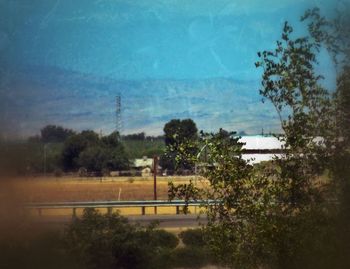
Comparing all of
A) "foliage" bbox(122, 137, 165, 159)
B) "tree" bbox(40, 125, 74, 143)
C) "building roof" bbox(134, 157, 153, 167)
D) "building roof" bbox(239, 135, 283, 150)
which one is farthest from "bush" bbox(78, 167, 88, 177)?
"building roof" bbox(239, 135, 283, 150)

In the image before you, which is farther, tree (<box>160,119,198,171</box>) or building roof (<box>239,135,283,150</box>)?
building roof (<box>239,135,283,150</box>)

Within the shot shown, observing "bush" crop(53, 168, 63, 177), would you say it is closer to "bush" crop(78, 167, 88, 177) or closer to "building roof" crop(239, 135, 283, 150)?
"bush" crop(78, 167, 88, 177)

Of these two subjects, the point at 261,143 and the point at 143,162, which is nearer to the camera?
the point at 261,143

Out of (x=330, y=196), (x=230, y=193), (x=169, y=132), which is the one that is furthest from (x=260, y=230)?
(x=169, y=132)

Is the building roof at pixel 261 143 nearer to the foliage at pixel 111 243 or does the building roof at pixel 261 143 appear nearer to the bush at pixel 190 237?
the foliage at pixel 111 243

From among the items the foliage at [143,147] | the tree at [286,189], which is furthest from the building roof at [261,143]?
the foliage at [143,147]

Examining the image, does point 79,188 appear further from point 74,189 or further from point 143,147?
point 143,147

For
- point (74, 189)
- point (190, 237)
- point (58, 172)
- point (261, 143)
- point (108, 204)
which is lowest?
point (190, 237)

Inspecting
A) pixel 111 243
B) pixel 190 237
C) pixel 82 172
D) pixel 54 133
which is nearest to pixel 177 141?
pixel 54 133

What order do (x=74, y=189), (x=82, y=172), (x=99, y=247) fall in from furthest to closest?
(x=99, y=247) < (x=82, y=172) < (x=74, y=189)

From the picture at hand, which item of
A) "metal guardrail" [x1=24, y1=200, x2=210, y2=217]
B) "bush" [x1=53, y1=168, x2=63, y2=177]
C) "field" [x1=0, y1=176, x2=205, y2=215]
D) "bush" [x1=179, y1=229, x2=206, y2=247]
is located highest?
"bush" [x1=53, y1=168, x2=63, y2=177]

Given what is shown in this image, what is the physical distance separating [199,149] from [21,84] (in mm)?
1641

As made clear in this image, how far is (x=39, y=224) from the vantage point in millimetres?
4664

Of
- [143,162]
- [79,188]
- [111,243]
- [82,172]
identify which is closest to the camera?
[79,188]
